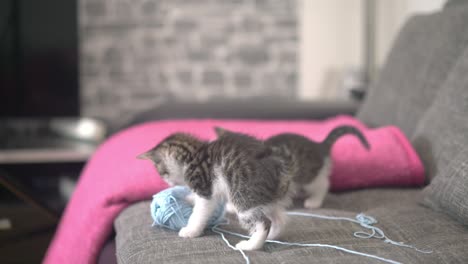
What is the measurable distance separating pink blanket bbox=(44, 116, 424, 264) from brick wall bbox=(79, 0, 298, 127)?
1935mm

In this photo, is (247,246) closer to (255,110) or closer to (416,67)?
(416,67)

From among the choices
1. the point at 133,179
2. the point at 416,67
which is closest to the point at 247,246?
the point at 133,179

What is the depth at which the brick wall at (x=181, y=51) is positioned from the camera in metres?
3.49

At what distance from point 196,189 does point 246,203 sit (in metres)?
0.12

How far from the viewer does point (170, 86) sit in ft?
11.8

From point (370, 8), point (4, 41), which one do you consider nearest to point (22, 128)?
point (4, 41)

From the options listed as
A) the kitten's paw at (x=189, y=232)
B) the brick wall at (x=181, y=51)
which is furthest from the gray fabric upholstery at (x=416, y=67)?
the brick wall at (x=181, y=51)

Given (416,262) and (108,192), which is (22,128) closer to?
(108,192)

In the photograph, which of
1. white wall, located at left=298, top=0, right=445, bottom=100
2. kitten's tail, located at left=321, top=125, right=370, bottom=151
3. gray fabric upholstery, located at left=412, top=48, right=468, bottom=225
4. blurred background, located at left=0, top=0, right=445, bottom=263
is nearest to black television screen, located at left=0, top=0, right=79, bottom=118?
blurred background, located at left=0, top=0, right=445, bottom=263

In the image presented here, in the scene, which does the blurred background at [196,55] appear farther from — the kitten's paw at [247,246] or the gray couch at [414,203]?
the kitten's paw at [247,246]

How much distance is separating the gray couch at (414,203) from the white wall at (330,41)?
5.54 ft

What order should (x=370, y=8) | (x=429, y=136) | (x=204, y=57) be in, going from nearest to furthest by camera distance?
1. (x=429, y=136)
2. (x=370, y=8)
3. (x=204, y=57)

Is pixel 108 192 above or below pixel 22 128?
above

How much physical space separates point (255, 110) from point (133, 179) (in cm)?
106
